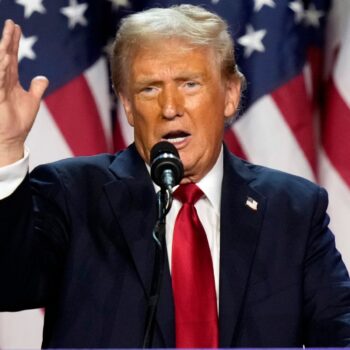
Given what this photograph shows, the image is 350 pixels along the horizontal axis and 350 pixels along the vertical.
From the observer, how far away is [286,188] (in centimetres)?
255


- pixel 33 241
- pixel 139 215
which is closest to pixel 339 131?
pixel 139 215

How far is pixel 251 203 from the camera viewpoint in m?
2.49

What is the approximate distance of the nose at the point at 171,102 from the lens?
236 cm

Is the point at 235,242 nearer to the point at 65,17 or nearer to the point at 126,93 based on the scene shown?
the point at 126,93

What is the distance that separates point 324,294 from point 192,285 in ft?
1.00

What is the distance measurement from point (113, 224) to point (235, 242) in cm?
28

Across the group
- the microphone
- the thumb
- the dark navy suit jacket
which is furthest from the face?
the microphone

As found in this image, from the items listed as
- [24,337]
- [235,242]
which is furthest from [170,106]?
[24,337]

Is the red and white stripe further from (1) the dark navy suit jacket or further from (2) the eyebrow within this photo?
(2) the eyebrow

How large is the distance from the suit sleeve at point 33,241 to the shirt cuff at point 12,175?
1 centimetres

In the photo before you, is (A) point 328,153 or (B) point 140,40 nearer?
(B) point 140,40

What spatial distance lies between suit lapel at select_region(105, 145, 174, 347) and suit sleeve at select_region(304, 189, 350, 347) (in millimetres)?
335

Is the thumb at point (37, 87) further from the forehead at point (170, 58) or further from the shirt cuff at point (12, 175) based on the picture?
the forehead at point (170, 58)

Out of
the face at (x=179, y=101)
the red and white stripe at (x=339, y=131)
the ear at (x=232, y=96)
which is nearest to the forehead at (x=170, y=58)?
the face at (x=179, y=101)
